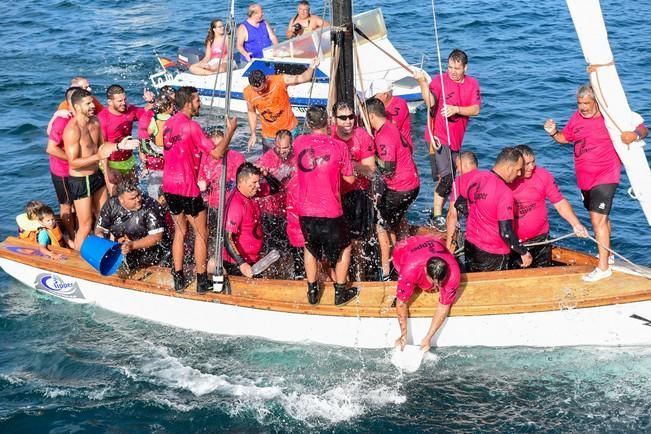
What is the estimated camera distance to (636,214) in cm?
1246

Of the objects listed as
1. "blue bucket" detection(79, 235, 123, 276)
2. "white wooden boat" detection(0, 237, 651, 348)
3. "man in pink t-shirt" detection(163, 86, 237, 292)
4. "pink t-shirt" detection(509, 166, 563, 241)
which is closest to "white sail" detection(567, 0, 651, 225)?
"pink t-shirt" detection(509, 166, 563, 241)

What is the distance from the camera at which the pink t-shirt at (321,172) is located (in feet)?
25.9

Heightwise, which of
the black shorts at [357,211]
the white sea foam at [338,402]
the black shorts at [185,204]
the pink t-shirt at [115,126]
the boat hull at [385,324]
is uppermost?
the pink t-shirt at [115,126]

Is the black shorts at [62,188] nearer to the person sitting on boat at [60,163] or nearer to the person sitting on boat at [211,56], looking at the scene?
the person sitting on boat at [60,163]

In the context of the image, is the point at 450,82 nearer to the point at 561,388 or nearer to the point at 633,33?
the point at 561,388

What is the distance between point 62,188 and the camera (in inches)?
395

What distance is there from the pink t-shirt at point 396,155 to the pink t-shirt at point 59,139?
3.55m

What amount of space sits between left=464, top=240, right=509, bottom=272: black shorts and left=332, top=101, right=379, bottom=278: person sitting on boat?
117cm

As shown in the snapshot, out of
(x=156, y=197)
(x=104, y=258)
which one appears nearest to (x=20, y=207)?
(x=156, y=197)

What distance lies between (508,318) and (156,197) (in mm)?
4488

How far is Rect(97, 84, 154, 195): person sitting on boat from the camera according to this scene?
1012cm

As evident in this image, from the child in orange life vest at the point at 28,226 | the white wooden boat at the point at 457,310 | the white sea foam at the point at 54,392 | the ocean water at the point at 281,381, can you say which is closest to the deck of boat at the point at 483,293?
the white wooden boat at the point at 457,310

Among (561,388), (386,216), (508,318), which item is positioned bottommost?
(561,388)

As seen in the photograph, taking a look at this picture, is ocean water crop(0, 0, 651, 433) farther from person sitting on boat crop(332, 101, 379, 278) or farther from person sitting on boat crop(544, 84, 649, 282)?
person sitting on boat crop(332, 101, 379, 278)
